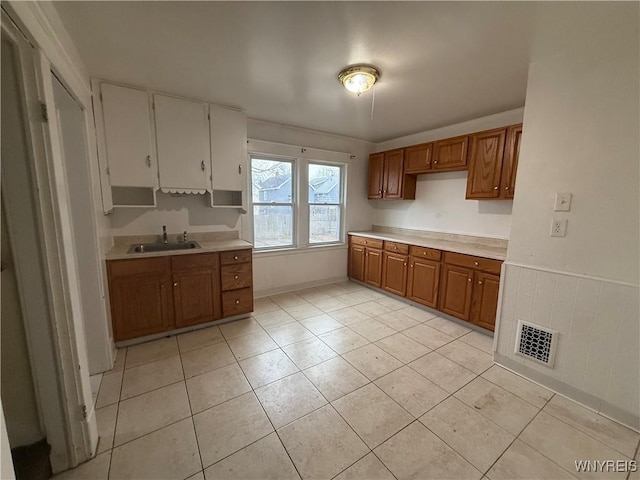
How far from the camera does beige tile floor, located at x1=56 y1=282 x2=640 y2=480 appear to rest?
4.61 ft

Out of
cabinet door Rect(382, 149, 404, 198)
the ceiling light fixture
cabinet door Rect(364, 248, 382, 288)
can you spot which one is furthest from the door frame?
cabinet door Rect(382, 149, 404, 198)

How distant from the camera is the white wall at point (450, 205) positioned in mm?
3118

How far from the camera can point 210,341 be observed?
2.60m

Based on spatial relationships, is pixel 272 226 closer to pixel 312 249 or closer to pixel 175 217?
pixel 312 249

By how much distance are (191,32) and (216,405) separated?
8.07ft

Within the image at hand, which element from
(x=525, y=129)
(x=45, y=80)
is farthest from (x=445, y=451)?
(x=45, y=80)

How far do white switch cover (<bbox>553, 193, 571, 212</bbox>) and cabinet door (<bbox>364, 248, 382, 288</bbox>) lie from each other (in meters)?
2.26

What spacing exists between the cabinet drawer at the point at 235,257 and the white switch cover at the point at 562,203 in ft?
9.06

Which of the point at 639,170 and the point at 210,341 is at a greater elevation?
the point at 639,170

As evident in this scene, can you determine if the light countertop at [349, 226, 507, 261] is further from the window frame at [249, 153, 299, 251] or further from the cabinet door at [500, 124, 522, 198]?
the window frame at [249, 153, 299, 251]

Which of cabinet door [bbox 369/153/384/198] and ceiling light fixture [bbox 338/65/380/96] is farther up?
ceiling light fixture [bbox 338/65/380/96]

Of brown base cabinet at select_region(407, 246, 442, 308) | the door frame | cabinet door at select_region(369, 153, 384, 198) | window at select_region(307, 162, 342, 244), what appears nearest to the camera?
the door frame

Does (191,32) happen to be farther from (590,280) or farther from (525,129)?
(590,280)

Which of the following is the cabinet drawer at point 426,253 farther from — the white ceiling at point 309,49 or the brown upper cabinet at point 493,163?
the white ceiling at point 309,49
